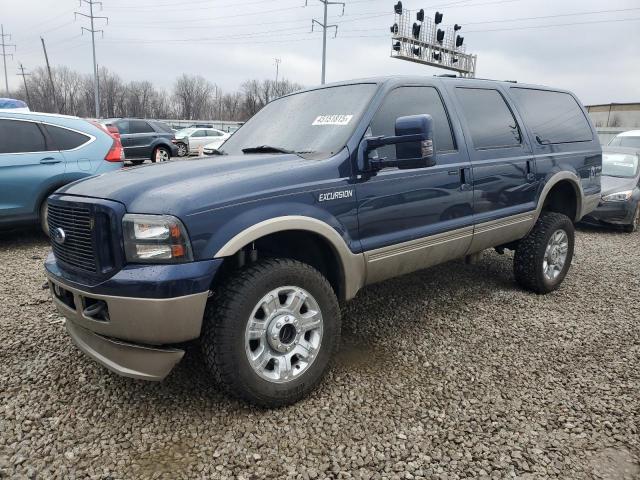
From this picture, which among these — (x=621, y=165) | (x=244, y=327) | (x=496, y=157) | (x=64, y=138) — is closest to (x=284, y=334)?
(x=244, y=327)

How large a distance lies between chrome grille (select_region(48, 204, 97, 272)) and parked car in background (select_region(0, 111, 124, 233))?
3.73m

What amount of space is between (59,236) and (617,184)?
9053 mm

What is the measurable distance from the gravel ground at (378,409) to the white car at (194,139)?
18.3 metres

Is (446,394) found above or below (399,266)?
below

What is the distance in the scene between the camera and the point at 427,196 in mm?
3402

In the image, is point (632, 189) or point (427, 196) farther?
point (632, 189)

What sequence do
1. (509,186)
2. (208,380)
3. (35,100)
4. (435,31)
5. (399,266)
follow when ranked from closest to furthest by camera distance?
(208,380), (399,266), (509,186), (435,31), (35,100)

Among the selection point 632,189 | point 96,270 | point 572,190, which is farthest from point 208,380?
point 632,189

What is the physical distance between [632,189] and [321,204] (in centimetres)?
788

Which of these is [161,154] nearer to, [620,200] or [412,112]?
[620,200]

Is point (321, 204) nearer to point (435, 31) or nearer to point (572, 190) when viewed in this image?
point (572, 190)

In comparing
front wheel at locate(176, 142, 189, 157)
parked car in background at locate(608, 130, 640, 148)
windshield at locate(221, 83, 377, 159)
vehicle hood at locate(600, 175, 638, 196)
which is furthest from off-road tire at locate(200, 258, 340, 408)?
front wheel at locate(176, 142, 189, 157)

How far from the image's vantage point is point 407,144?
9.44ft

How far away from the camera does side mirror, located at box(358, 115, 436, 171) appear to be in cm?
273
